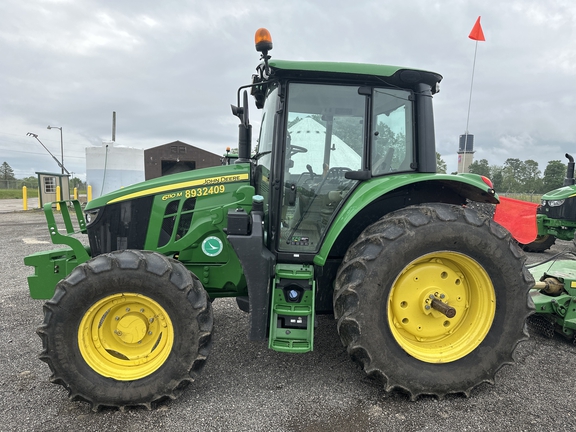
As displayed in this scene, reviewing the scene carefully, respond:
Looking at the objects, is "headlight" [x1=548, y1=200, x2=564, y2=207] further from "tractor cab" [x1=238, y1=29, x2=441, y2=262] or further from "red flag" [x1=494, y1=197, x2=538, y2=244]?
"tractor cab" [x1=238, y1=29, x2=441, y2=262]

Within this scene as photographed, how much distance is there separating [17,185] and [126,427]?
1677 inches

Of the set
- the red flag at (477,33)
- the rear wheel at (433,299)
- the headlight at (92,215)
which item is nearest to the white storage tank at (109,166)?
the headlight at (92,215)

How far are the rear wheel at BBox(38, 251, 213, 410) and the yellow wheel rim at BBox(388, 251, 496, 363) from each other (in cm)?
141

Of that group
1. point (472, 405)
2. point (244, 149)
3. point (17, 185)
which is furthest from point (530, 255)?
point (17, 185)

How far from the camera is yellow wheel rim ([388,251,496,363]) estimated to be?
105 inches

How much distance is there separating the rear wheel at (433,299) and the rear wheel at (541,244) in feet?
23.3

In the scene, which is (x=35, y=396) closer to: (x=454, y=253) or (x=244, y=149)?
(x=244, y=149)

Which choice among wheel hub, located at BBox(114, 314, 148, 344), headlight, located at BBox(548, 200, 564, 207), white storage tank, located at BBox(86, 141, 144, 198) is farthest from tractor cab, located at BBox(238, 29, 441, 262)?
white storage tank, located at BBox(86, 141, 144, 198)

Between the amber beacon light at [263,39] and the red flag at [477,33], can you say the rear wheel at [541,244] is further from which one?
the amber beacon light at [263,39]

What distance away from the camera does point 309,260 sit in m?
2.83

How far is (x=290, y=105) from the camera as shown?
278 centimetres

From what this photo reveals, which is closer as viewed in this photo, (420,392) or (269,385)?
(420,392)

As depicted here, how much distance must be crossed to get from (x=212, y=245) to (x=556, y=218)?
8181 millimetres

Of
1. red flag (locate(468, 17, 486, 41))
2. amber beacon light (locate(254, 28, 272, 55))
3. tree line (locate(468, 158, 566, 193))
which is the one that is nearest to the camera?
amber beacon light (locate(254, 28, 272, 55))
